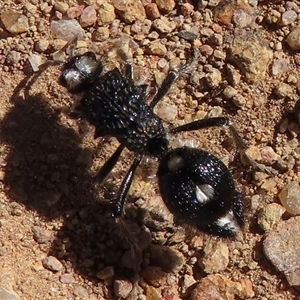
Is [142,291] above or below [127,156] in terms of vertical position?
below

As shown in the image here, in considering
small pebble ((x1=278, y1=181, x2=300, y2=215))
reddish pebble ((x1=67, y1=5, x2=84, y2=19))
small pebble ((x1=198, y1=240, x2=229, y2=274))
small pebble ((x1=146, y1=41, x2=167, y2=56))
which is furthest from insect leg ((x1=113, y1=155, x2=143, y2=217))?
reddish pebble ((x1=67, y1=5, x2=84, y2=19))

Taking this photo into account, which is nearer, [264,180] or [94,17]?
[264,180]

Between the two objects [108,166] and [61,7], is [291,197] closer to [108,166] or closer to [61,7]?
[108,166]

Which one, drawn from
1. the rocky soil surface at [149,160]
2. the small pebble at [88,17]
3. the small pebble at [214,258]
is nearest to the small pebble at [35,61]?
the rocky soil surface at [149,160]

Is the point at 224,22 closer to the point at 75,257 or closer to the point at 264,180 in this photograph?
the point at 264,180

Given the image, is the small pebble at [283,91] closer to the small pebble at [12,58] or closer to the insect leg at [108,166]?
the insect leg at [108,166]

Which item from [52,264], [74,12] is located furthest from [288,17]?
[52,264]

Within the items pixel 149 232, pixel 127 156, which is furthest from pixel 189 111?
pixel 149 232

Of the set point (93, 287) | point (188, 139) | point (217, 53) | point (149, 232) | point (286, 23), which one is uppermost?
point (286, 23)
